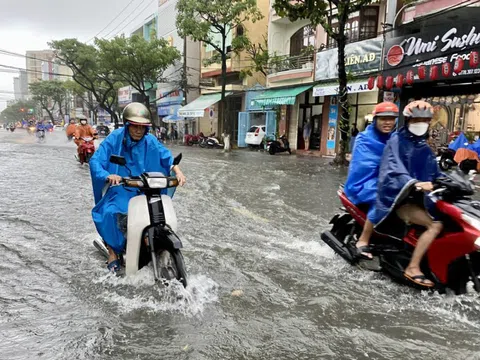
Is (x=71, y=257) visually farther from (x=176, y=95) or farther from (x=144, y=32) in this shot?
(x=144, y=32)

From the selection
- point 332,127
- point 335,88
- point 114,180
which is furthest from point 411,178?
point 332,127

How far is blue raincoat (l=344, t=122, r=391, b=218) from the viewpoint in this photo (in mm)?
3805

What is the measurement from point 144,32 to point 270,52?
2549cm

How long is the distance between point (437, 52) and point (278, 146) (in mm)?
8893

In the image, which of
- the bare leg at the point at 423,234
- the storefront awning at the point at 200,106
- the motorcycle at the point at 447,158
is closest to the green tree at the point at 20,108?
the storefront awning at the point at 200,106

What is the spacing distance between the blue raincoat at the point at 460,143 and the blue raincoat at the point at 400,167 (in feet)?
34.7

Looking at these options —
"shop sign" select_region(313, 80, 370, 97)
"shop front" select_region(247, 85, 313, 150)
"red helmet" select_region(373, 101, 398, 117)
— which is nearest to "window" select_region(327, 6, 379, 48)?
"shop sign" select_region(313, 80, 370, 97)

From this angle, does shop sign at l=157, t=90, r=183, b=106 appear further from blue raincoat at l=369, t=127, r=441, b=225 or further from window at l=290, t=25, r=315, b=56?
blue raincoat at l=369, t=127, r=441, b=225

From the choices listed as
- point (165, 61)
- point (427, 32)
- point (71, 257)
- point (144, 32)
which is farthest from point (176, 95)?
point (71, 257)

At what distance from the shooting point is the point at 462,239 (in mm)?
3076

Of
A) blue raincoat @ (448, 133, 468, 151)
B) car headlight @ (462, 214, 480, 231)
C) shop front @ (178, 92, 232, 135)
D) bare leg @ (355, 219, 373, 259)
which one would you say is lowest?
bare leg @ (355, 219, 373, 259)

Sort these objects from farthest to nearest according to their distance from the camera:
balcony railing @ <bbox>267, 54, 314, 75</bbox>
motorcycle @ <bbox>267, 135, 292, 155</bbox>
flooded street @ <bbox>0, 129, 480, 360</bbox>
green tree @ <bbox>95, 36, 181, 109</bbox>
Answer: green tree @ <bbox>95, 36, 181, 109</bbox> → balcony railing @ <bbox>267, 54, 314, 75</bbox> → motorcycle @ <bbox>267, 135, 292, 155</bbox> → flooded street @ <bbox>0, 129, 480, 360</bbox>

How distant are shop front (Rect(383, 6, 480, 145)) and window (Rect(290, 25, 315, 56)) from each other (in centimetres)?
663

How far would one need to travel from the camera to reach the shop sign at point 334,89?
1756cm
